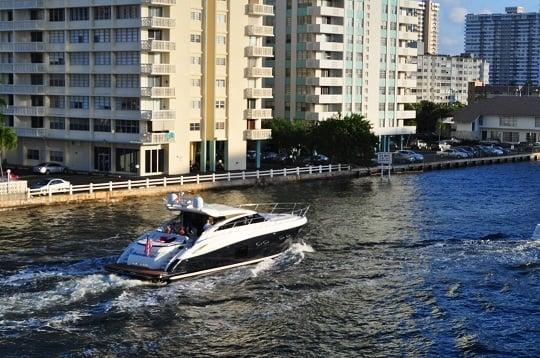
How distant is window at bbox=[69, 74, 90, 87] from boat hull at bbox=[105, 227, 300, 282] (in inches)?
1783

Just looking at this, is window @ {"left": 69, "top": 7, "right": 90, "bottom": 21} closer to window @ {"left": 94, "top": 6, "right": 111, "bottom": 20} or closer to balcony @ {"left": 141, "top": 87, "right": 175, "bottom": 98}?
window @ {"left": 94, "top": 6, "right": 111, "bottom": 20}

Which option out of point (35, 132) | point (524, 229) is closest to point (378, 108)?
point (35, 132)

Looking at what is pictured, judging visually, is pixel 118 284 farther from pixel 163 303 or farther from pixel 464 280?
pixel 464 280

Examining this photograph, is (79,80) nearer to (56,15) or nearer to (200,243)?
(56,15)

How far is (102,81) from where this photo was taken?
285 ft

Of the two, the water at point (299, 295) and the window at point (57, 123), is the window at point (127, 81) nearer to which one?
the window at point (57, 123)

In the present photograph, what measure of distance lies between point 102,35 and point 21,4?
11.8 m

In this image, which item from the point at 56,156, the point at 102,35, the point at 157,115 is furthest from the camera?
the point at 56,156

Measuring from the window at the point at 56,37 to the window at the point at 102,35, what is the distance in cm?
474

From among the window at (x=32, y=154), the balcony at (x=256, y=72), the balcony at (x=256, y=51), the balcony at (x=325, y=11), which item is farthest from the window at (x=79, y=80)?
the balcony at (x=325, y=11)

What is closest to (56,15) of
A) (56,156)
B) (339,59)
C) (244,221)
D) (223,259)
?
(56,156)

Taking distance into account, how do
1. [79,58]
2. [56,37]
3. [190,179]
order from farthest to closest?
[56,37]
[79,58]
[190,179]

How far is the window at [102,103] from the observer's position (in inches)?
3393

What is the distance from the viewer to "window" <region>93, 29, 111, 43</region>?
3378 inches
